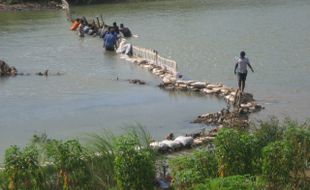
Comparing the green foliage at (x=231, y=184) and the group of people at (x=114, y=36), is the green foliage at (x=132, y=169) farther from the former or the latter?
the group of people at (x=114, y=36)

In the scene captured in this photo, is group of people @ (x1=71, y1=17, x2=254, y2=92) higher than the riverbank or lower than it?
higher

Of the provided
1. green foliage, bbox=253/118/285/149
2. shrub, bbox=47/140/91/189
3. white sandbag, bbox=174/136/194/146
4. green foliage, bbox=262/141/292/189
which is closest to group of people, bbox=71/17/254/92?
white sandbag, bbox=174/136/194/146

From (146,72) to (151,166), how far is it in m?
16.0

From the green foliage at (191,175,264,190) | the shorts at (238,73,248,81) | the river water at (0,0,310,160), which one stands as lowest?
the river water at (0,0,310,160)

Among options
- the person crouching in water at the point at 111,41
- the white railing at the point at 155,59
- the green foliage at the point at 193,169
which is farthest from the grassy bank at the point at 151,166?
the person crouching in water at the point at 111,41

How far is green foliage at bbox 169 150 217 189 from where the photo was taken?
29.8ft

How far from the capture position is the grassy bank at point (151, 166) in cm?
919

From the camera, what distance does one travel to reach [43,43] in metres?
35.8

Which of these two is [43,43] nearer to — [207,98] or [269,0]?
[207,98]

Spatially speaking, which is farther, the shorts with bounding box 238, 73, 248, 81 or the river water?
the shorts with bounding box 238, 73, 248, 81

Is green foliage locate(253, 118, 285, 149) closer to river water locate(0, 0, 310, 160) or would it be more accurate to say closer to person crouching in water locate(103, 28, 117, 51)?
river water locate(0, 0, 310, 160)

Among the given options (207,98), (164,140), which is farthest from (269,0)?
(164,140)

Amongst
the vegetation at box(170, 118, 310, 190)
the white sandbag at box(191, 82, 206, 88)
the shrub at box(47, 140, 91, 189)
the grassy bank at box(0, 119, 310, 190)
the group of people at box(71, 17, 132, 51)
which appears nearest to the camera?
the vegetation at box(170, 118, 310, 190)

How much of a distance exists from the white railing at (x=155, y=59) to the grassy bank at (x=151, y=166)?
43.9ft
